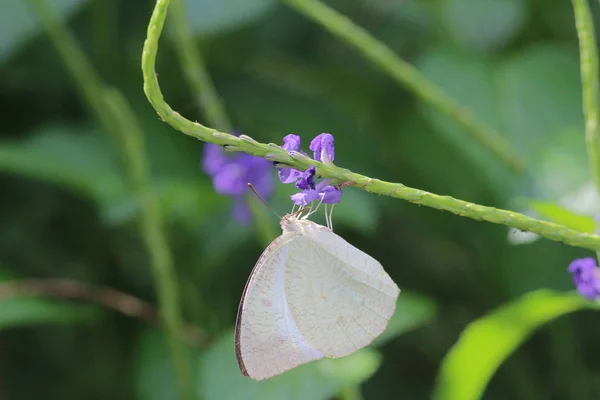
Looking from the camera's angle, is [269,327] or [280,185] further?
[280,185]

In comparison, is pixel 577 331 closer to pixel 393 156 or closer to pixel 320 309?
pixel 393 156

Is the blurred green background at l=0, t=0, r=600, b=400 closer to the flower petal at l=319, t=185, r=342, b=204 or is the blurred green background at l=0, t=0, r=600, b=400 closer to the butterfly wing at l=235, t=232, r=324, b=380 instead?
the butterfly wing at l=235, t=232, r=324, b=380

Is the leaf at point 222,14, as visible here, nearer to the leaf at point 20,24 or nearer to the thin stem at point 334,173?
the leaf at point 20,24

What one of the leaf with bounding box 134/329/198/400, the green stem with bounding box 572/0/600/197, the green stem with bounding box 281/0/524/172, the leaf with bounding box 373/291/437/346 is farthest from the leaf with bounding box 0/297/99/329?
the green stem with bounding box 572/0/600/197

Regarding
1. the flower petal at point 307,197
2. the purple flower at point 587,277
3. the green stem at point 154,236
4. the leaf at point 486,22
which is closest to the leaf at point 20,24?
the green stem at point 154,236

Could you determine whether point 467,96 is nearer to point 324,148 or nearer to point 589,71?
point 589,71

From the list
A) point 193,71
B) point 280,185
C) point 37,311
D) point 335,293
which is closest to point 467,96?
point 280,185
